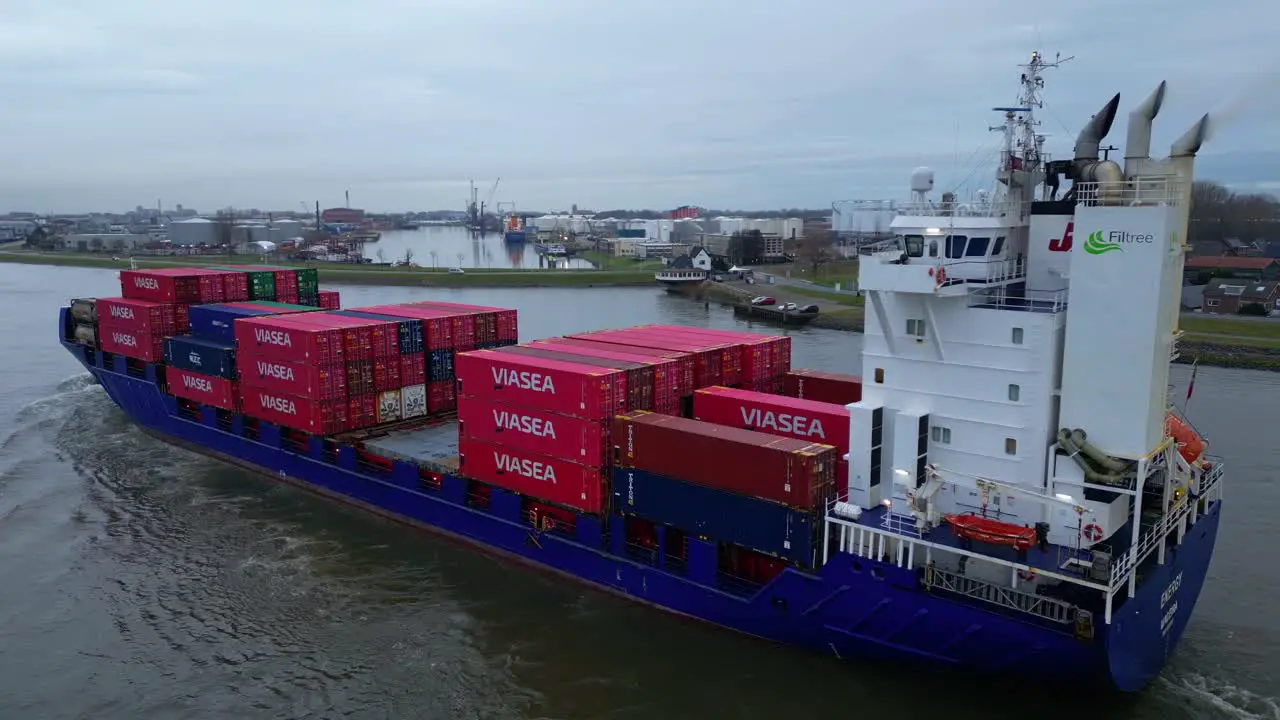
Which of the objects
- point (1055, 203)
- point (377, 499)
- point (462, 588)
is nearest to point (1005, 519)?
point (1055, 203)

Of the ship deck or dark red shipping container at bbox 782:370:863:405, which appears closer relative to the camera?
dark red shipping container at bbox 782:370:863:405

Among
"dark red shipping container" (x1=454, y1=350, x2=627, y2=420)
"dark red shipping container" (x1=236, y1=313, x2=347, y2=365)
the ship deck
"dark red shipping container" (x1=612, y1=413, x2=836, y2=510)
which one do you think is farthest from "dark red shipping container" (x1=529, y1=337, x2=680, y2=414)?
"dark red shipping container" (x1=236, y1=313, x2=347, y2=365)

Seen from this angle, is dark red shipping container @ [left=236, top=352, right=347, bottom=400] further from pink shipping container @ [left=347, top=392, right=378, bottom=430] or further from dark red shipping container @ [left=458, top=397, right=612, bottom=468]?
dark red shipping container @ [left=458, top=397, right=612, bottom=468]

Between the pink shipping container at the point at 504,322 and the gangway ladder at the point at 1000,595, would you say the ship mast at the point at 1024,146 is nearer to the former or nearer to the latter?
the gangway ladder at the point at 1000,595

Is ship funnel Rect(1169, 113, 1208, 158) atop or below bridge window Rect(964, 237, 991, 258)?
atop

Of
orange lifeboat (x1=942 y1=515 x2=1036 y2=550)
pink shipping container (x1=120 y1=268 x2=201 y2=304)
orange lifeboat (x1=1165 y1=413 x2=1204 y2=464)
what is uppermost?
pink shipping container (x1=120 y1=268 x2=201 y2=304)

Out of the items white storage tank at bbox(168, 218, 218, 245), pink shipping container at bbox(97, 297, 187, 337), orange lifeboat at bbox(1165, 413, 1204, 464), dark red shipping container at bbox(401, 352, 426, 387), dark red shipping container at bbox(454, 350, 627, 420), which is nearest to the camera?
orange lifeboat at bbox(1165, 413, 1204, 464)

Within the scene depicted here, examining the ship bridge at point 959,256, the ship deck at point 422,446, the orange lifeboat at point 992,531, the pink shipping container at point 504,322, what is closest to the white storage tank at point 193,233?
the pink shipping container at point 504,322
